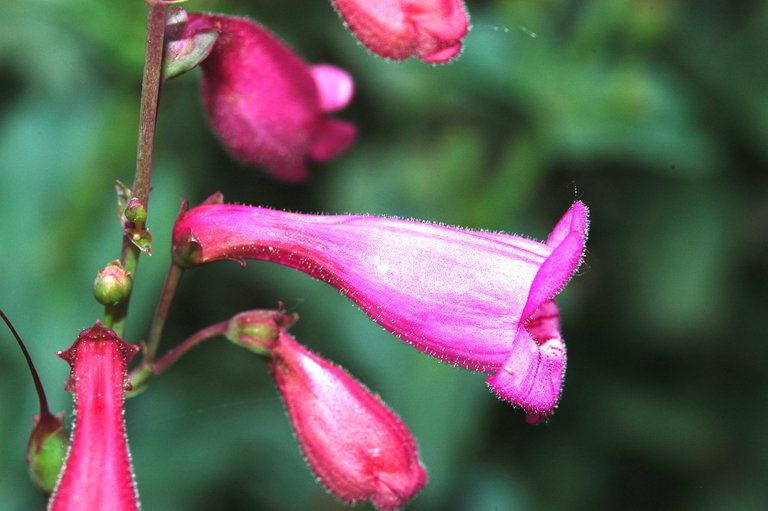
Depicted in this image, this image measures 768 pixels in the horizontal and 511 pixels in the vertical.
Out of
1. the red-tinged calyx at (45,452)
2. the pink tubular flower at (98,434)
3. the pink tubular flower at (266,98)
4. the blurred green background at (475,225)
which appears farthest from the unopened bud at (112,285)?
the blurred green background at (475,225)

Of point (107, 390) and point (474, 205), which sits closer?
point (107, 390)

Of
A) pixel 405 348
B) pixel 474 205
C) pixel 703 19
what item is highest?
pixel 703 19

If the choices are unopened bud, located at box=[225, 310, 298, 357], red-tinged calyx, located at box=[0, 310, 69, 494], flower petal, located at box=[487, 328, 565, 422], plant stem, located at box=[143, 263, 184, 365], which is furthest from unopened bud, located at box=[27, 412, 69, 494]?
flower petal, located at box=[487, 328, 565, 422]

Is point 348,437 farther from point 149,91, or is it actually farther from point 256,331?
point 149,91

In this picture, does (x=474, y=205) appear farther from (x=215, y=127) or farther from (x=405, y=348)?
(x=215, y=127)

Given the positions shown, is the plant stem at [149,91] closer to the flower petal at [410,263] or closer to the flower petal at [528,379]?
the flower petal at [410,263]

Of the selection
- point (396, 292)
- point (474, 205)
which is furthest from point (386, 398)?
point (396, 292)

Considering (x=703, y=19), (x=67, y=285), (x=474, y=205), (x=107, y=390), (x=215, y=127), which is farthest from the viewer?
(x=703, y=19)
